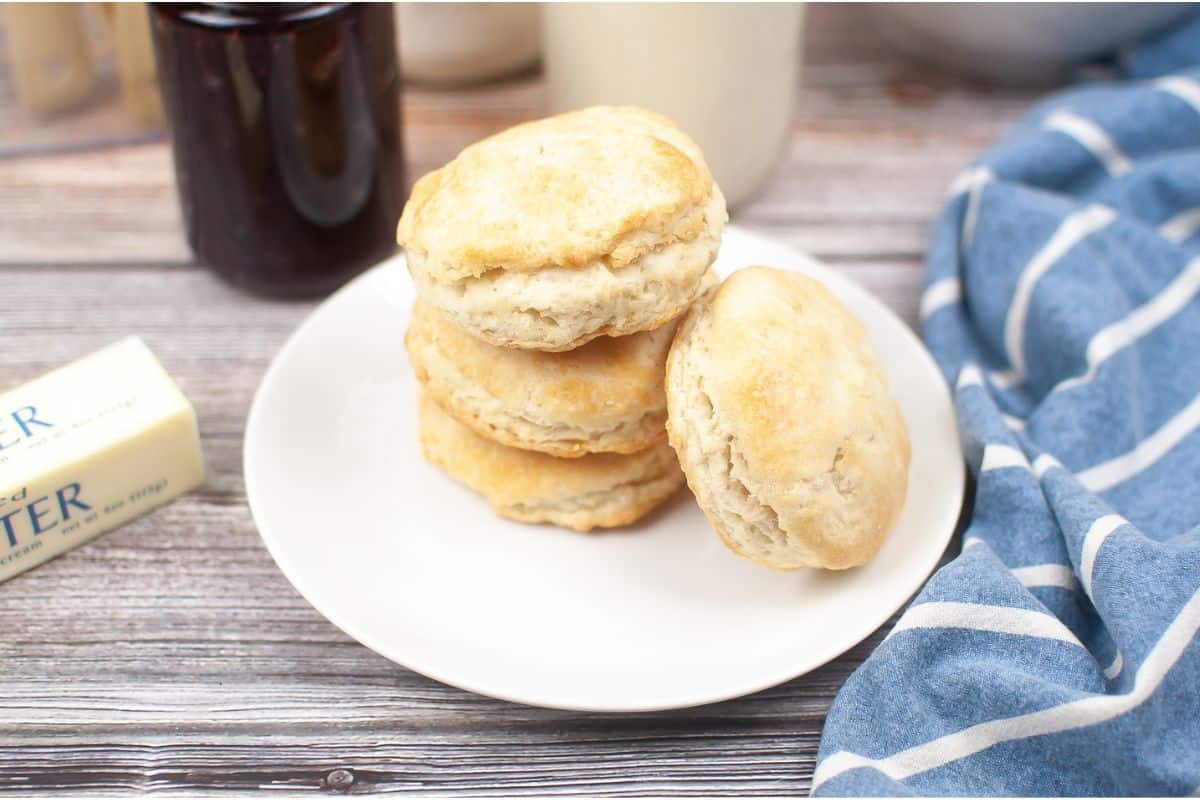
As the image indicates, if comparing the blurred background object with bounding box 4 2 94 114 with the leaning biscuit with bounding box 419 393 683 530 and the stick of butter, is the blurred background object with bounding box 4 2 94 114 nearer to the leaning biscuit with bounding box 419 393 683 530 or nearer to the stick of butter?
the stick of butter

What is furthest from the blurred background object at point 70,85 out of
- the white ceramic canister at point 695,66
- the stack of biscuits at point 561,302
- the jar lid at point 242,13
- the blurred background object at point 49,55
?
the stack of biscuits at point 561,302

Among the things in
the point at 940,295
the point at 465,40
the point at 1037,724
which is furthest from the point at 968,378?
the point at 465,40

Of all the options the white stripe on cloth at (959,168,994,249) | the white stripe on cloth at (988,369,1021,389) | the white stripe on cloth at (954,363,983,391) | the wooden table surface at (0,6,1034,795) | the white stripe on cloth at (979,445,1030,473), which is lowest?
the wooden table surface at (0,6,1034,795)

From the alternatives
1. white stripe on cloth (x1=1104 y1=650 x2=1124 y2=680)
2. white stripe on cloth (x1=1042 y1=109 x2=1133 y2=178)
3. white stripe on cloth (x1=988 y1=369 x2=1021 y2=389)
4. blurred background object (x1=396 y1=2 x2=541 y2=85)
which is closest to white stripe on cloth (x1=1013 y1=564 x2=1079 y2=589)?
white stripe on cloth (x1=1104 y1=650 x2=1124 y2=680)

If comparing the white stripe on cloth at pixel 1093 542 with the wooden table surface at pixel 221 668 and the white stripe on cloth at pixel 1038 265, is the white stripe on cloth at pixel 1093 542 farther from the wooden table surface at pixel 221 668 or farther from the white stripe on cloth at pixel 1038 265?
the white stripe on cloth at pixel 1038 265

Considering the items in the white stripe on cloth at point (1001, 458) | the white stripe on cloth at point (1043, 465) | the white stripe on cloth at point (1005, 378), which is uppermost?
the white stripe on cloth at point (1001, 458)

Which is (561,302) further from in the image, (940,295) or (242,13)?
(940,295)
